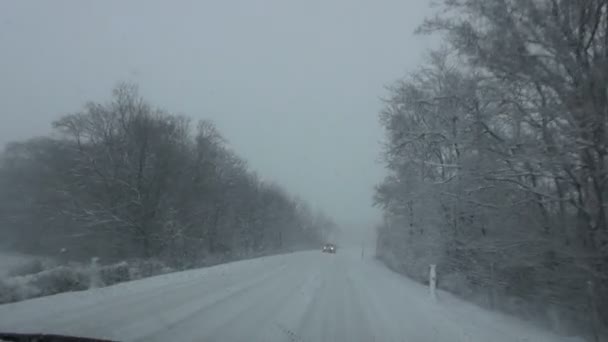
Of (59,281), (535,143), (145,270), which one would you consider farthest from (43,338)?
(145,270)

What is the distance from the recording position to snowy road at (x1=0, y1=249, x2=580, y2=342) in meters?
6.90

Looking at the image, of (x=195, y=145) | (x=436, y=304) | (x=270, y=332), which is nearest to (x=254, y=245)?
(x=195, y=145)

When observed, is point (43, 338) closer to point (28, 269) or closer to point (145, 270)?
point (145, 270)

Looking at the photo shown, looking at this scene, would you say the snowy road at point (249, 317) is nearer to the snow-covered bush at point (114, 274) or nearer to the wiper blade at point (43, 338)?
the wiper blade at point (43, 338)

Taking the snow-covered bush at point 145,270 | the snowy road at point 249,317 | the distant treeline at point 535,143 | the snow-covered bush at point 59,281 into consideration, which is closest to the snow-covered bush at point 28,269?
the snow-covered bush at point 145,270

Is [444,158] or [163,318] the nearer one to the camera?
[163,318]

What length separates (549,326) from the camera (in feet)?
31.9

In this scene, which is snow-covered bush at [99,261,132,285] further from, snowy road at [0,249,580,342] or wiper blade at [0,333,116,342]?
wiper blade at [0,333,116,342]

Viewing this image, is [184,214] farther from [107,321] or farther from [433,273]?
[107,321]

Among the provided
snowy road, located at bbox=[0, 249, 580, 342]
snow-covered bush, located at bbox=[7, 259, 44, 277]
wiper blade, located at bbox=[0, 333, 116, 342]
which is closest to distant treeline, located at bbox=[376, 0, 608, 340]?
snowy road, located at bbox=[0, 249, 580, 342]

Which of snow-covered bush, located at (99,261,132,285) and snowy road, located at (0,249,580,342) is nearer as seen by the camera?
snowy road, located at (0,249,580,342)

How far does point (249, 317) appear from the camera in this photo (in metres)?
8.34

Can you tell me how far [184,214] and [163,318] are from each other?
98.6 feet

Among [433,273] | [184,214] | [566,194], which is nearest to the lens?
[566,194]
